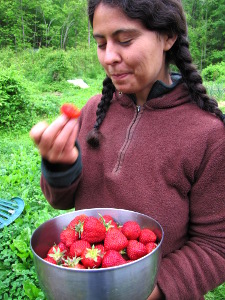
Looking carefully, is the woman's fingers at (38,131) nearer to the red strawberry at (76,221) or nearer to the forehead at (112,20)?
the red strawberry at (76,221)

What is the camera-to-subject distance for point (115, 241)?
0.93m

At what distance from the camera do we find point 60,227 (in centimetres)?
103

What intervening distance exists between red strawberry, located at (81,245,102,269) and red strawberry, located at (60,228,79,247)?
6 centimetres

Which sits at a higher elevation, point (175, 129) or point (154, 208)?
point (175, 129)

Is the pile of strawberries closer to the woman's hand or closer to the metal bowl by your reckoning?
the metal bowl

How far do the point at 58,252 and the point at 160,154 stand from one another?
17.7 inches

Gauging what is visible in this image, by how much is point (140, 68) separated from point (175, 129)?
0.23m

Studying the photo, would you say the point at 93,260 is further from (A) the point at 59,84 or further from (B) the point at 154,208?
(A) the point at 59,84

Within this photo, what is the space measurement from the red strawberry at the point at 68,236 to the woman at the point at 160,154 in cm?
17

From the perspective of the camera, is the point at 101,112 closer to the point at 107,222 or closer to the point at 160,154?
the point at 160,154

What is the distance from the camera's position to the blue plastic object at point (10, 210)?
2.86 meters

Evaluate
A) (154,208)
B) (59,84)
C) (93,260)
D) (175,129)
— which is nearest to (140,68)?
(175,129)

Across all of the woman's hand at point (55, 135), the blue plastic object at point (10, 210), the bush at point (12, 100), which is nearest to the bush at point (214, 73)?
the bush at point (12, 100)

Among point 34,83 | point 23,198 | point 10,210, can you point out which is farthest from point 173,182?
point 34,83
